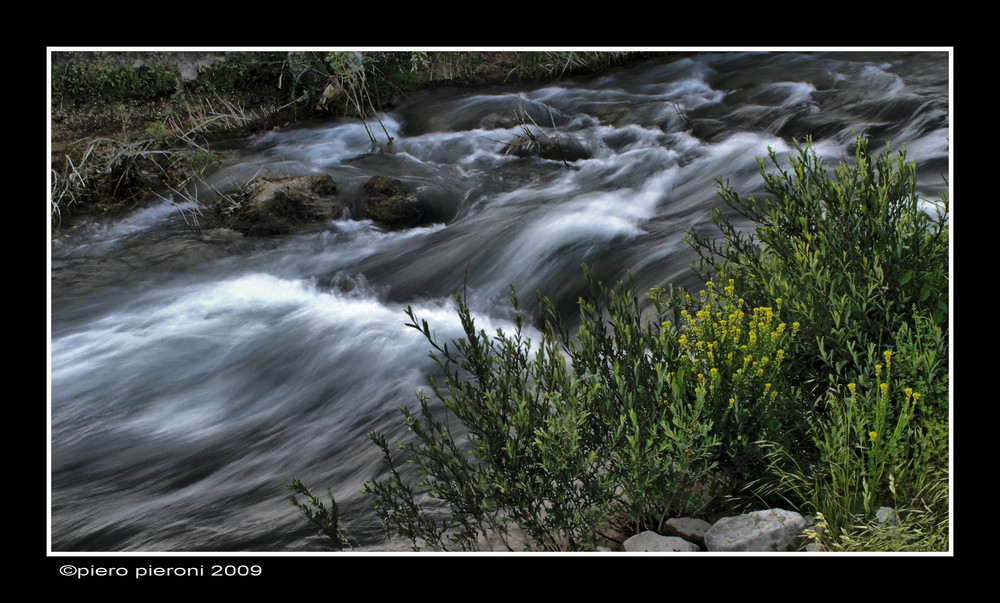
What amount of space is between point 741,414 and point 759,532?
1.27 feet

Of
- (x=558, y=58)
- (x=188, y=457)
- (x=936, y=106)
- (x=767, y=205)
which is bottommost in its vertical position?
(x=188, y=457)

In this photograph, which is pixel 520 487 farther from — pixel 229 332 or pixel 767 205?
pixel 229 332

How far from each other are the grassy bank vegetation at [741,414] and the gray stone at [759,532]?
91 mm

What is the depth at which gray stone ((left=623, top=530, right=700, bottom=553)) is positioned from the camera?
2.46 metres

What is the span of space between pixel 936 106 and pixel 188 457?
458 centimetres

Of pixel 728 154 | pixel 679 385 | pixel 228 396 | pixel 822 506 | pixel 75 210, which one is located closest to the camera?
pixel 679 385

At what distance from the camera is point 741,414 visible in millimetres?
2422

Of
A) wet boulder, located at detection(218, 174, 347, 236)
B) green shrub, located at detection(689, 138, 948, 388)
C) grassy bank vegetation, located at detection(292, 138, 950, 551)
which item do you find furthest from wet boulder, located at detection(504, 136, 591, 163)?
grassy bank vegetation, located at detection(292, 138, 950, 551)

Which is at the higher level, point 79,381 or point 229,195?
point 229,195

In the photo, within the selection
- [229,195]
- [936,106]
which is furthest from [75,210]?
[936,106]

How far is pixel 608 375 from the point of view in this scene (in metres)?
2.55

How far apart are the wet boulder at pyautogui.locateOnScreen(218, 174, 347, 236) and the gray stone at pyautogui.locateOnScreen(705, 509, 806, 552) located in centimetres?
355

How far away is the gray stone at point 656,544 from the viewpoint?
96.7 inches

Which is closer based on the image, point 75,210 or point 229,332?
point 229,332
